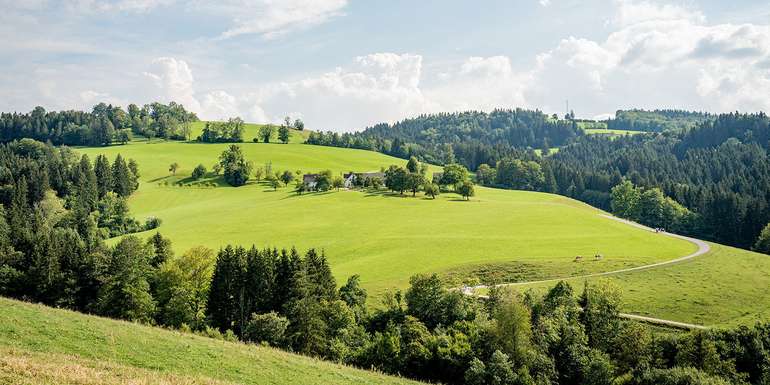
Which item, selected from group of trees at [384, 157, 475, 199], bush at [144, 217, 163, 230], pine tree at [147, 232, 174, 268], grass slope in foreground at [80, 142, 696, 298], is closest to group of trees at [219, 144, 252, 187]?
grass slope in foreground at [80, 142, 696, 298]

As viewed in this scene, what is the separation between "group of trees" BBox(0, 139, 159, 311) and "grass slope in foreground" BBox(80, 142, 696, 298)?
28.1 feet

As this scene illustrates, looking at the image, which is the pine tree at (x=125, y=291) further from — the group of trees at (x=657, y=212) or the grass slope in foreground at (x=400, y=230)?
the group of trees at (x=657, y=212)

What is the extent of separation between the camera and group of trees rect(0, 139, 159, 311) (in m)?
60.7

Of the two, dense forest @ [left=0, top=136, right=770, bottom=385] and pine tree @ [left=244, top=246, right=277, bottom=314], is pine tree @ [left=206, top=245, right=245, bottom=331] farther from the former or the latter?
pine tree @ [left=244, top=246, right=277, bottom=314]

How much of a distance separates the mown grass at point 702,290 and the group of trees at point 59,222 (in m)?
54.0

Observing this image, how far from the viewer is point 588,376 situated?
142 ft

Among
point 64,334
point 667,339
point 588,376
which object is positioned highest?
point 64,334

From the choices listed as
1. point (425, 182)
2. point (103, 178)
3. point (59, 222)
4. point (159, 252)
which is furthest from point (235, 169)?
point (159, 252)

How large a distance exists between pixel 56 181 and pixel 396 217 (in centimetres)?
9427

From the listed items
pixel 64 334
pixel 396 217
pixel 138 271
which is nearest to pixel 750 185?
pixel 396 217

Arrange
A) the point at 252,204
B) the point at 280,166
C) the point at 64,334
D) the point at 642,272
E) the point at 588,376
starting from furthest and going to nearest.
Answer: the point at 280,166, the point at 252,204, the point at 642,272, the point at 588,376, the point at 64,334

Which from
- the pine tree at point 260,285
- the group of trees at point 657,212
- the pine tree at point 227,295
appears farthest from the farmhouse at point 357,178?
the pine tree at point 227,295

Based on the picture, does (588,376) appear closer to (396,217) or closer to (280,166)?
(396,217)

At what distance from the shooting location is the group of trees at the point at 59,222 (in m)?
60.7
